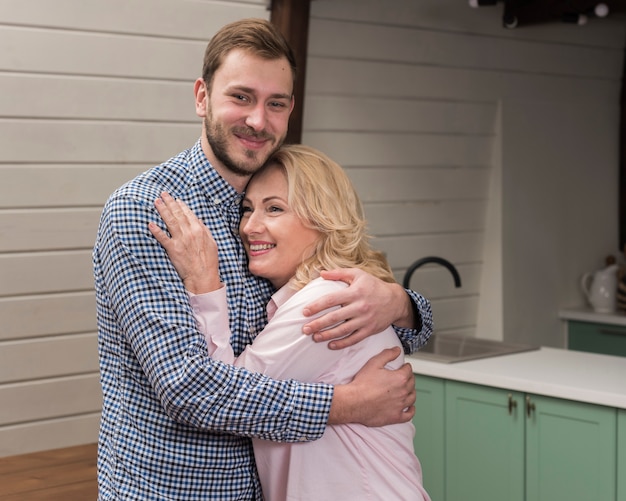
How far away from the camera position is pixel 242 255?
1.98 metres

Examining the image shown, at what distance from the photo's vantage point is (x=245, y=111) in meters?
1.93

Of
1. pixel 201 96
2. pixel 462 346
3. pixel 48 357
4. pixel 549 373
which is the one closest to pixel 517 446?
pixel 549 373

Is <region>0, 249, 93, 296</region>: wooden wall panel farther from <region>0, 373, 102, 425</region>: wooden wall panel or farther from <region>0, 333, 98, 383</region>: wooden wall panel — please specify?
<region>0, 373, 102, 425</region>: wooden wall panel

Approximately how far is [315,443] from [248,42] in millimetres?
805

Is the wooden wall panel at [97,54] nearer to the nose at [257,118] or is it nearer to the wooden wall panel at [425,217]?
the wooden wall panel at [425,217]

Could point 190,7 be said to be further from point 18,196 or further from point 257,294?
point 257,294

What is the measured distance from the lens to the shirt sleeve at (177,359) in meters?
1.70

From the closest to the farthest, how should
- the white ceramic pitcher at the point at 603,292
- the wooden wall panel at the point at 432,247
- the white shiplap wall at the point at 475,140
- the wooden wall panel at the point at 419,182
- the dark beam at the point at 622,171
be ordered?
the white shiplap wall at the point at 475,140, the wooden wall panel at the point at 419,182, the wooden wall panel at the point at 432,247, the white ceramic pitcher at the point at 603,292, the dark beam at the point at 622,171

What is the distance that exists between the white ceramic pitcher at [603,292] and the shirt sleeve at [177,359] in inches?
156

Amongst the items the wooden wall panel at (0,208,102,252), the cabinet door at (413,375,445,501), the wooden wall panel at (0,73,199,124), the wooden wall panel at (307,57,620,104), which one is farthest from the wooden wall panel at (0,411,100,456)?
the wooden wall panel at (307,57,620,104)

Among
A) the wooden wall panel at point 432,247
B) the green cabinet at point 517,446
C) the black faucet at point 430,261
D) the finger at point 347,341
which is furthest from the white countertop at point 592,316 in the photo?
the finger at point 347,341

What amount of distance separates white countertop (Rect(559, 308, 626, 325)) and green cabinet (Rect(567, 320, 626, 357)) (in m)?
0.03

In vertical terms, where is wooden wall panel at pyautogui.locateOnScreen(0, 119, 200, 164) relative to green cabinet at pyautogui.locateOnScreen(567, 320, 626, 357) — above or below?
above

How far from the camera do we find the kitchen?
11.4 ft
